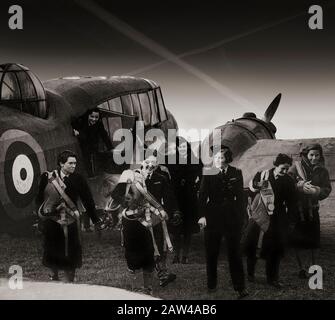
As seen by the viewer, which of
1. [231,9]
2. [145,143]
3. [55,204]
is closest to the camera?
[55,204]

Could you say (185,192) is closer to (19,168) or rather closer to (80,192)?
(80,192)

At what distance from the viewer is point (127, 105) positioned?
29.2 feet

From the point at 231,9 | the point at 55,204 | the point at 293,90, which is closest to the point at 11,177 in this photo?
the point at 55,204

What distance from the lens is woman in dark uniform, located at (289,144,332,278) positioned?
6.72 m

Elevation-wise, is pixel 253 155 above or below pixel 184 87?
below

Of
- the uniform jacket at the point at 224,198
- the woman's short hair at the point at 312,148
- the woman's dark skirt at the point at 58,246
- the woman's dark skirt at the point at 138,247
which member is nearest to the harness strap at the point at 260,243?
the uniform jacket at the point at 224,198

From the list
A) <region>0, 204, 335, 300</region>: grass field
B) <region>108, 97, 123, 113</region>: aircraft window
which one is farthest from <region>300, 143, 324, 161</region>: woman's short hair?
<region>108, 97, 123, 113</region>: aircraft window

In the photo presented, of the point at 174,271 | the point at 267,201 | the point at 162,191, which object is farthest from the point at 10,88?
the point at 267,201

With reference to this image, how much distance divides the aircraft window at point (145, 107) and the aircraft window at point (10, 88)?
11.1 ft

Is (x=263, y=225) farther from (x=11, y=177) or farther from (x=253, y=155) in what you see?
(x=11, y=177)

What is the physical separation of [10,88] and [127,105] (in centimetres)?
300

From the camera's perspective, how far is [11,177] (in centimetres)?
579

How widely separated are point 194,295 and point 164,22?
4138 mm

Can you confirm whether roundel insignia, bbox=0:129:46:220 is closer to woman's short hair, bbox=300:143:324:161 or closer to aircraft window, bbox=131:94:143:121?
aircraft window, bbox=131:94:143:121
